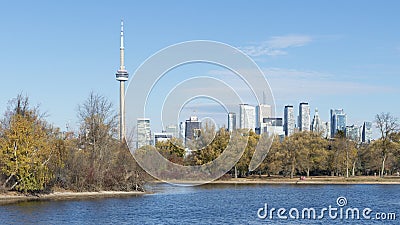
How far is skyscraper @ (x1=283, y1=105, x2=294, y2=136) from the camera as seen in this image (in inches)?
3505

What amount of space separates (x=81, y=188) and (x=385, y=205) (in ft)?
82.5

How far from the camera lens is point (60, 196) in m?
50.2

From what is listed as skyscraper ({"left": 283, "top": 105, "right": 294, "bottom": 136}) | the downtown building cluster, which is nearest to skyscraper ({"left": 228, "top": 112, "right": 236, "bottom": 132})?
the downtown building cluster

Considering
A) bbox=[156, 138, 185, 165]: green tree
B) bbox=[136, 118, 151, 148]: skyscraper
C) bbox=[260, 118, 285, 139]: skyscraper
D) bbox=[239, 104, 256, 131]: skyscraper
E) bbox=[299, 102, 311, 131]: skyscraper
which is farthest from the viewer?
bbox=[299, 102, 311, 131]: skyscraper

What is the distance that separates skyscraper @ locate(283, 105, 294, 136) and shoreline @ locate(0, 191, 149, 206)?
37.3 meters

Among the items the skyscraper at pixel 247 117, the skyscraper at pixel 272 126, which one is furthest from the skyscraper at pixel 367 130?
the skyscraper at pixel 247 117

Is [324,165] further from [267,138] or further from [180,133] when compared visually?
[180,133]

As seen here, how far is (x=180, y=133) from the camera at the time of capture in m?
61.0

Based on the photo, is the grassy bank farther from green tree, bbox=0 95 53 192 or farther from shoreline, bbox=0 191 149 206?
green tree, bbox=0 95 53 192

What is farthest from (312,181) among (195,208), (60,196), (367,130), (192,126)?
(367,130)

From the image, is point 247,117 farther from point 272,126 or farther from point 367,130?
point 367,130

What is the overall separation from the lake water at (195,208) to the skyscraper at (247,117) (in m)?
10.9

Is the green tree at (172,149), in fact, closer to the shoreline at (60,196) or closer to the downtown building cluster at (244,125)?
the downtown building cluster at (244,125)

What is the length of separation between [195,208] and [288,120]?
190 feet
